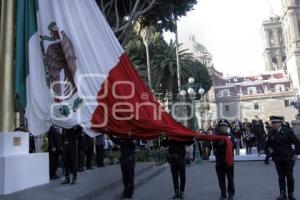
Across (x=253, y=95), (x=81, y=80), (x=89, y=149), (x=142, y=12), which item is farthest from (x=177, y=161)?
(x=253, y=95)

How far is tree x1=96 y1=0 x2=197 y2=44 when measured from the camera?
19109mm

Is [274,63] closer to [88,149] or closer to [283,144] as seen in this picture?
[88,149]

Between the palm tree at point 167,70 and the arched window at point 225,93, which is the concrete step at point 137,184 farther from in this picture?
the arched window at point 225,93

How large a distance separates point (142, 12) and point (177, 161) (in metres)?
9.77

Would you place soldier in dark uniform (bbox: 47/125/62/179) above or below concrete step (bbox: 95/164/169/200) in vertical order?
above

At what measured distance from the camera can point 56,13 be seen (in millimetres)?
9539

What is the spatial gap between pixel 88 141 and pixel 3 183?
6532mm

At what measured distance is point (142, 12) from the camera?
1909 centimetres

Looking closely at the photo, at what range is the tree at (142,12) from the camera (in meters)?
19.1

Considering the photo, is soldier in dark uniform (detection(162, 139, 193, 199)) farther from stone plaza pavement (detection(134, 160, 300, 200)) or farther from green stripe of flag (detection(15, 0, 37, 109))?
green stripe of flag (detection(15, 0, 37, 109))

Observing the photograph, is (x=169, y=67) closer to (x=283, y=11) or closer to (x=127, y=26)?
(x=127, y=26)

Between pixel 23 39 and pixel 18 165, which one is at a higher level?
pixel 23 39

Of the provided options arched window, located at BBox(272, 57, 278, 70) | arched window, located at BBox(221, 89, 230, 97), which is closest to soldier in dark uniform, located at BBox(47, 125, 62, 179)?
arched window, located at BBox(221, 89, 230, 97)

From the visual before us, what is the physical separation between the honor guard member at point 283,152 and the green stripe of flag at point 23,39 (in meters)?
5.38
